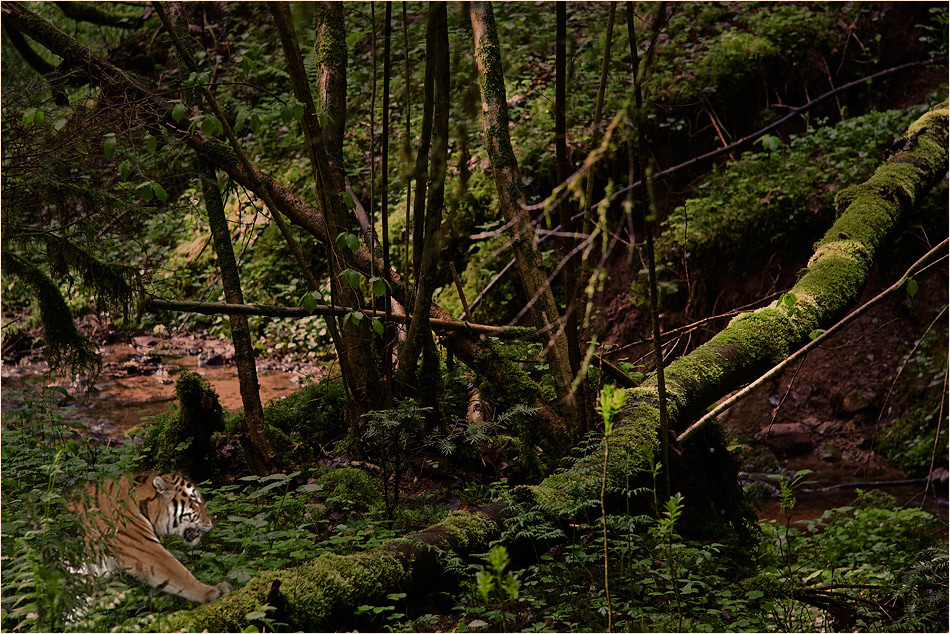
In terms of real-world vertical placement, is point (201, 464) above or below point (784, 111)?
below

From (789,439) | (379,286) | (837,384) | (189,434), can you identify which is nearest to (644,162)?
(379,286)

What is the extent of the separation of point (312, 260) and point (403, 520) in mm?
6364

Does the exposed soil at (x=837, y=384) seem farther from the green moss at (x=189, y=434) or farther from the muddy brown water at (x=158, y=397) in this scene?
the green moss at (x=189, y=434)

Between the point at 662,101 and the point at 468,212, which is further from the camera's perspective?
the point at 468,212

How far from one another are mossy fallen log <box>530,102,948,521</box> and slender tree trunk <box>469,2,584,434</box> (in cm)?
45

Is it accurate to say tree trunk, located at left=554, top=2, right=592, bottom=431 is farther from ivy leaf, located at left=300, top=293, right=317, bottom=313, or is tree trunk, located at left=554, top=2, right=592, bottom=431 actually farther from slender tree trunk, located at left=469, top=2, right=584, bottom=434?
ivy leaf, located at left=300, top=293, right=317, bottom=313

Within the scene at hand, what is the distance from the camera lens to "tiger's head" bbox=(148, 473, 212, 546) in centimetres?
259

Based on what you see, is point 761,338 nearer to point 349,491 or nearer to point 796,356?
point 796,356

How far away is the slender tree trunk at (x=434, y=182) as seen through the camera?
3.51 meters

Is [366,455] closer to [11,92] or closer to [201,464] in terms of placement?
→ [201,464]

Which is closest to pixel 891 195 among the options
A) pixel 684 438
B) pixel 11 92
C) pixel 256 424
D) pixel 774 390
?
pixel 774 390

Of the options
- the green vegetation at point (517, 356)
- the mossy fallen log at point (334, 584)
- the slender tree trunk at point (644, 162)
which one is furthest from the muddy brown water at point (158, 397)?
the mossy fallen log at point (334, 584)

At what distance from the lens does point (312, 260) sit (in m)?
9.27

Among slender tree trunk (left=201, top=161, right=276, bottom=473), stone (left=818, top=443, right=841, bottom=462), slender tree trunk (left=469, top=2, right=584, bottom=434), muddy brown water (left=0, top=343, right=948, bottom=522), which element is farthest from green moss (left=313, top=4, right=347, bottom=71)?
stone (left=818, top=443, right=841, bottom=462)
